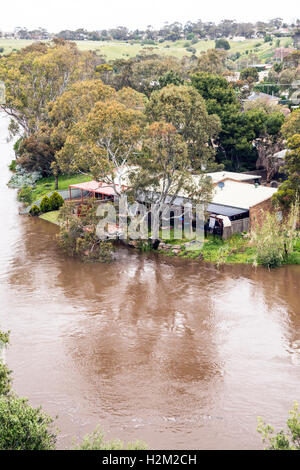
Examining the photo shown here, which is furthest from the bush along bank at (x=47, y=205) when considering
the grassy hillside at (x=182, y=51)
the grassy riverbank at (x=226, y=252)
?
the grassy hillside at (x=182, y=51)

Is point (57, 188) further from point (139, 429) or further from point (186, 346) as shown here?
point (139, 429)

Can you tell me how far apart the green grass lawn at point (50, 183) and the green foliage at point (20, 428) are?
29.0 metres

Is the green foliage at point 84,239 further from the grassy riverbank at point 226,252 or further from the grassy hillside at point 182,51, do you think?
the grassy hillside at point 182,51

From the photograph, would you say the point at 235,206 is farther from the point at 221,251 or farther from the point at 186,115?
the point at 186,115

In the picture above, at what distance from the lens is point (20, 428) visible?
10.7 m

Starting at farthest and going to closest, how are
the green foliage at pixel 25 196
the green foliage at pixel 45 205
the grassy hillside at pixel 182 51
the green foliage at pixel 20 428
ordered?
the grassy hillside at pixel 182 51, the green foliage at pixel 25 196, the green foliage at pixel 45 205, the green foliage at pixel 20 428

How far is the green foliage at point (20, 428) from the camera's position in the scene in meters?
10.6

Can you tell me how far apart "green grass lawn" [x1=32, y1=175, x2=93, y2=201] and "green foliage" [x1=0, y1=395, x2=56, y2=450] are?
29.0 metres

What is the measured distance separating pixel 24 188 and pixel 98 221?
16.3 metres

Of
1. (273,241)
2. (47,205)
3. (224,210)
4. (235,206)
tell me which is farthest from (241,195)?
(47,205)

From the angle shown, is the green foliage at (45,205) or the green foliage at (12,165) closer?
the green foliage at (45,205)

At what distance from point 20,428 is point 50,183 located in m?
33.1
